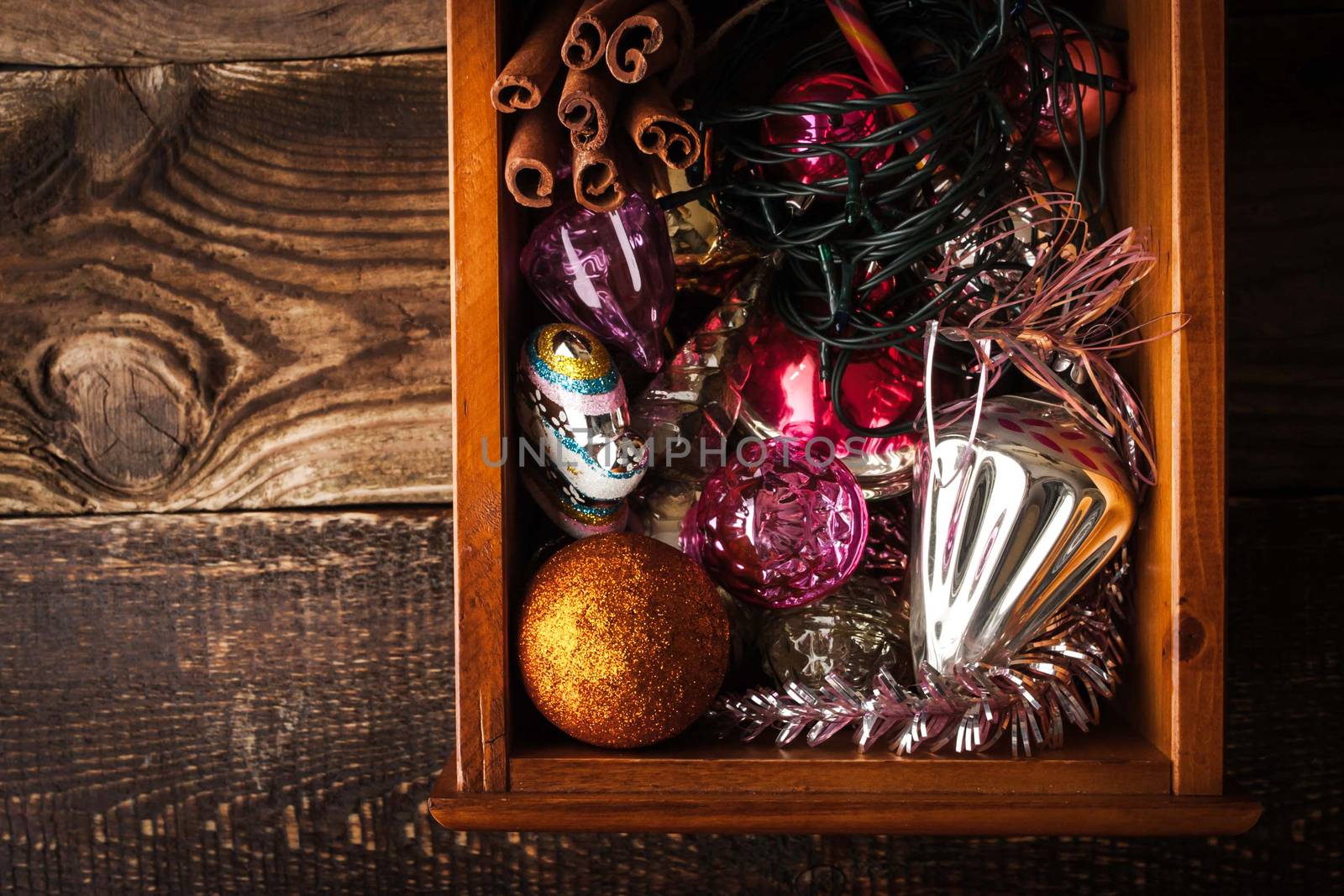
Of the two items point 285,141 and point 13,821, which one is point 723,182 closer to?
point 285,141

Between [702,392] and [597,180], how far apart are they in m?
0.11

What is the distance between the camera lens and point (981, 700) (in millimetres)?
411

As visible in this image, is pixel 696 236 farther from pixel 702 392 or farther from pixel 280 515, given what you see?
pixel 280 515

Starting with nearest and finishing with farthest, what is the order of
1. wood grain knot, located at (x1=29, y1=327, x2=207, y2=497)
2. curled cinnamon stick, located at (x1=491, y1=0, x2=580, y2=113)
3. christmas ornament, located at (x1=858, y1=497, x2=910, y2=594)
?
curled cinnamon stick, located at (x1=491, y1=0, x2=580, y2=113) < christmas ornament, located at (x1=858, y1=497, x2=910, y2=594) < wood grain knot, located at (x1=29, y1=327, x2=207, y2=497)

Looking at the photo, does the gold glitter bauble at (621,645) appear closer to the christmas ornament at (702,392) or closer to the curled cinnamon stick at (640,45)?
A: the christmas ornament at (702,392)

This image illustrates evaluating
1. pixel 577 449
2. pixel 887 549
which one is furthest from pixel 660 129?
pixel 887 549

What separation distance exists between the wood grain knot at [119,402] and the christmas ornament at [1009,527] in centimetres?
46

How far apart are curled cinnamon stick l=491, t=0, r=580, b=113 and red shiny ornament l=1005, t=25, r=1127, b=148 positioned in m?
0.21

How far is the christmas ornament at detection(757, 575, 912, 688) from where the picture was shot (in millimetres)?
457

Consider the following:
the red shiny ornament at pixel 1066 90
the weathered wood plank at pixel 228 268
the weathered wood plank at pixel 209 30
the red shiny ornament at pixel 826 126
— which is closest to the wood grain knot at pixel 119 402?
the weathered wood plank at pixel 228 268

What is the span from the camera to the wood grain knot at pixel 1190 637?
388 mm

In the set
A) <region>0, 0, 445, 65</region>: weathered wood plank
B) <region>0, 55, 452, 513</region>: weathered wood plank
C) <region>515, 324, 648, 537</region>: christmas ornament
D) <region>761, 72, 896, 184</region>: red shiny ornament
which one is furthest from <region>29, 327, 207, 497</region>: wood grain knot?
<region>761, 72, 896, 184</region>: red shiny ornament

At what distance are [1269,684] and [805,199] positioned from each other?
1.39 ft

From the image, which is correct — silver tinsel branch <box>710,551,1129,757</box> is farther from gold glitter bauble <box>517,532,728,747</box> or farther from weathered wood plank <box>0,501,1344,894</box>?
weathered wood plank <box>0,501,1344,894</box>
